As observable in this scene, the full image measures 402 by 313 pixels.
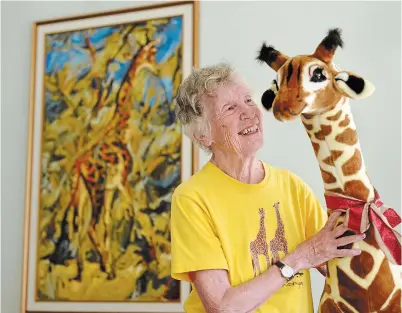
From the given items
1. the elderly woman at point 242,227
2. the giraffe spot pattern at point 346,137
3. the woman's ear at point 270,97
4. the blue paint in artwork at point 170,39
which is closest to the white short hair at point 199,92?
the elderly woman at point 242,227

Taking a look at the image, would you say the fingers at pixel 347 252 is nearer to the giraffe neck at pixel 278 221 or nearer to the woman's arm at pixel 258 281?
the woman's arm at pixel 258 281

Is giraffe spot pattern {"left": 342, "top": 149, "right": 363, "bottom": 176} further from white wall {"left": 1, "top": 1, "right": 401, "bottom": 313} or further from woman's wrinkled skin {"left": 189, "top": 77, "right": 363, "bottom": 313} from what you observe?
white wall {"left": 1, "top": 1, "right": 401, "bottom": 313}

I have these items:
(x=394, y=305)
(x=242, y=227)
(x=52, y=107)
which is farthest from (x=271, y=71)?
(x=394, y=305)

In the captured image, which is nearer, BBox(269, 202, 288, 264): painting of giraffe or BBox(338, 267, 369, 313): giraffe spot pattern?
BBox(338, 267, 369, 313): giraffe spot pattern

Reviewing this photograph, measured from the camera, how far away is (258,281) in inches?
47.9

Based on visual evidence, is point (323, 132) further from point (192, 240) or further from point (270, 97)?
point (192, 240)

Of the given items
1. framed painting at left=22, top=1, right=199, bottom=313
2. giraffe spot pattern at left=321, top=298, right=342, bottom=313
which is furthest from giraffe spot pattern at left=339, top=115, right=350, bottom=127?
framed painting at left=22, top=1, right=199, bottom=313

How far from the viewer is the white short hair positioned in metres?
1.41

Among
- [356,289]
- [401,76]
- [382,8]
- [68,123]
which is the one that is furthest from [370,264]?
[68,123]

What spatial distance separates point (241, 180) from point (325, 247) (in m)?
0.27

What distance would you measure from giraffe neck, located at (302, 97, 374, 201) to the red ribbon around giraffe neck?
16 mm

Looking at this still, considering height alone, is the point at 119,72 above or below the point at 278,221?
above

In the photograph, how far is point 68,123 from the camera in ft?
8.38

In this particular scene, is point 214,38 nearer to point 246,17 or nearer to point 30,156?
point 246,17
